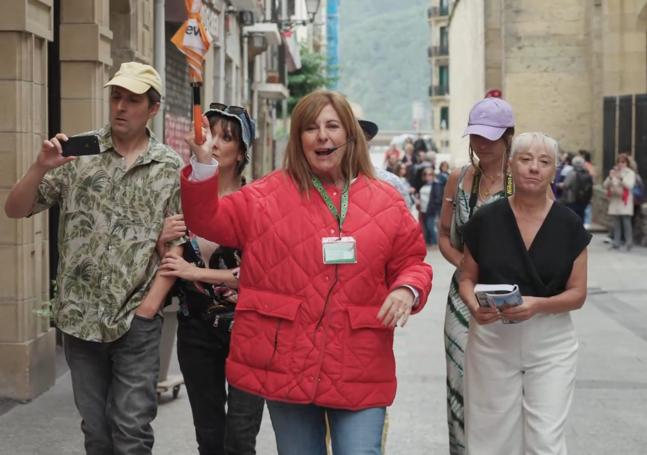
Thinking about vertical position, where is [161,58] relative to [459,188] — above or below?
above

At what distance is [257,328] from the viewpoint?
4199 mm

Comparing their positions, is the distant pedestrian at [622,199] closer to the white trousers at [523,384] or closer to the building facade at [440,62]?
the white trousers at [523,384]

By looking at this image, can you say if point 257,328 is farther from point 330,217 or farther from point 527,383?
point 527,383

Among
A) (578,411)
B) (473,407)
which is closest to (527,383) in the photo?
(473,407)

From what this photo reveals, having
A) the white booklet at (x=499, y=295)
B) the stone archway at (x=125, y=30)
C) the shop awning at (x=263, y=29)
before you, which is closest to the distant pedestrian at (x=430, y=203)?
the shop awning at (x=263, y=29)

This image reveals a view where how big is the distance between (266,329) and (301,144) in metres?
0.65

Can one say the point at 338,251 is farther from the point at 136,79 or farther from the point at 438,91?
the point at 438,91

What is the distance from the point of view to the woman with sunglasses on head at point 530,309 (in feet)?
16.4

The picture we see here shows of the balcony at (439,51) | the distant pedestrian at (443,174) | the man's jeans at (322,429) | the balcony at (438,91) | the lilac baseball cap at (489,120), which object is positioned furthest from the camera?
the balcony at (438,91)

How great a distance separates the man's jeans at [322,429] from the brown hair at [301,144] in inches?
29.4

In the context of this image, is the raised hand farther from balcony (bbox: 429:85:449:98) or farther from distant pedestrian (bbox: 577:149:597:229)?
balcony (bbox: 429:85:449:98)

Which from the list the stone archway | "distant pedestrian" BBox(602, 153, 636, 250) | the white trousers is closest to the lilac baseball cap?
the white trousers

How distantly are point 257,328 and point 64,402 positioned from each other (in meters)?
4.66

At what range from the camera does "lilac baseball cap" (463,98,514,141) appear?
570 centimetres
